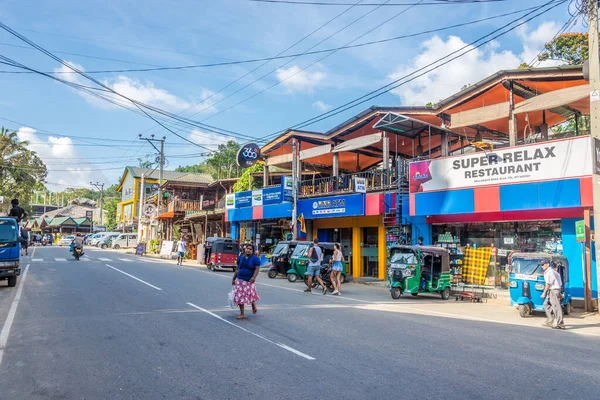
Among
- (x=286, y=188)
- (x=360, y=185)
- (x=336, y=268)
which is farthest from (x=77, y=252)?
(x=336, y=268)

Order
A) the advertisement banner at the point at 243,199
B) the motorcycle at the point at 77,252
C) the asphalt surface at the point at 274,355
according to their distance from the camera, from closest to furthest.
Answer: the asphalt surface at the point at 274,355, the motorcycle at the point at 77,252, the advertisement banner at the point at 243,199

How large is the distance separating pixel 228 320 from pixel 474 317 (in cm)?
676

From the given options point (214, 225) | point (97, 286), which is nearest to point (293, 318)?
point (97, 286)

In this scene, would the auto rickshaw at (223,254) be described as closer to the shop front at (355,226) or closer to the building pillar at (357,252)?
the shop front at (355,226)

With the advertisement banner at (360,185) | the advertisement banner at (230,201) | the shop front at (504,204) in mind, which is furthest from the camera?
the advertisement banner at (230,201)

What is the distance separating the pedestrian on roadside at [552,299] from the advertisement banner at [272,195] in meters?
18.7

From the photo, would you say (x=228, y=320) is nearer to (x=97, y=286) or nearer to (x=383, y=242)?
(x=97, y=286)

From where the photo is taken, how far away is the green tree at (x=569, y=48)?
24.4 m

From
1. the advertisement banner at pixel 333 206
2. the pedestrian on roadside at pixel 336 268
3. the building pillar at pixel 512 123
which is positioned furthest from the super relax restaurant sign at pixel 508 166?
the pedestrian on roadside at pixel 336 268

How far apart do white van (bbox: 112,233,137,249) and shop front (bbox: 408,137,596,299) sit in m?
45.5

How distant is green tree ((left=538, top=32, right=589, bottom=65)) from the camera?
24.4m

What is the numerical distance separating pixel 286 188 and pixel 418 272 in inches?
501

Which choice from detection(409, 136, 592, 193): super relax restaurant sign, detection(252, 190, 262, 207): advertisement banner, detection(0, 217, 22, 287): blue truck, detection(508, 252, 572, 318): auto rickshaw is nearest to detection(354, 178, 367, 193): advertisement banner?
detection(409, 136, 592, 193): super relax restaurant sign

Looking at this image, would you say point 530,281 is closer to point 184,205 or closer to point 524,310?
point 524,310
